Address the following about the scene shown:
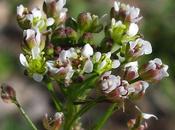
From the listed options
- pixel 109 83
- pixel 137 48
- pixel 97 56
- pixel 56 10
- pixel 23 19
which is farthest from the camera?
pixel 56 10

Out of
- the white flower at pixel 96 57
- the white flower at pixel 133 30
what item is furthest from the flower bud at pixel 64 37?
the white flower at pixel 133 30

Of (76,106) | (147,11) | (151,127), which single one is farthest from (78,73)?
(147,11)

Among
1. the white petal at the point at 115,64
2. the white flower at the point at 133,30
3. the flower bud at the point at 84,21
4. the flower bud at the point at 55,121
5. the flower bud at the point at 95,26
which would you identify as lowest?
the flower bud at the point at 55,121

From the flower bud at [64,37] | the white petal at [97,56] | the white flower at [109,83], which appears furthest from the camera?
the flower bud at [64,37]

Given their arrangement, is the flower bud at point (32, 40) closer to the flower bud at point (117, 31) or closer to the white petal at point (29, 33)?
the white petal at point (29, 33)

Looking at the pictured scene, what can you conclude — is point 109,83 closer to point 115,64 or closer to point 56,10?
point 115,64

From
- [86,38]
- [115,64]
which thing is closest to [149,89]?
[86,38]

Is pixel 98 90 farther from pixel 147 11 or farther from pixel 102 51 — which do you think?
pixel 147 11
